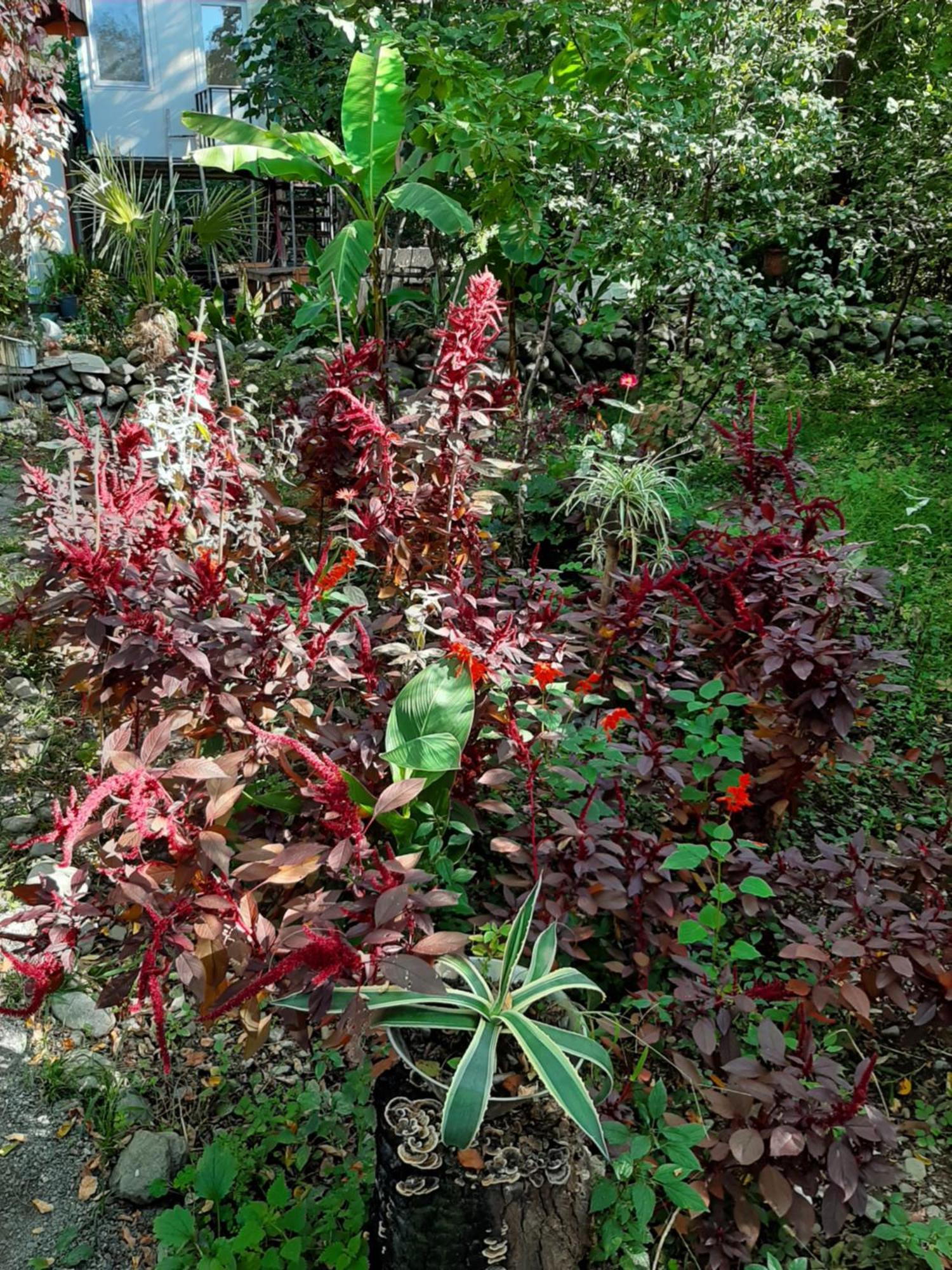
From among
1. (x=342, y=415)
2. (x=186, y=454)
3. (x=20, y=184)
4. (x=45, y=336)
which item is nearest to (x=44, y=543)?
(x=186, y=454)

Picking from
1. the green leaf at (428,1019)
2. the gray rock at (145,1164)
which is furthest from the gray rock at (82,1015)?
the green leaf at (428,1019)

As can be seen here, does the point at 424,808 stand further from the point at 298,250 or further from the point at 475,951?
the point at 298,250

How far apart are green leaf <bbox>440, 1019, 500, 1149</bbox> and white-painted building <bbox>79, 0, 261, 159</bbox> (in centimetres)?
1377

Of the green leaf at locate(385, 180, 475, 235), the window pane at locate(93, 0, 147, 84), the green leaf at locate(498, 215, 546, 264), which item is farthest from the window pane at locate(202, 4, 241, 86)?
the green leaf at locate(498, 215, 546, 264)

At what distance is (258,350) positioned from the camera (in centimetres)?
852

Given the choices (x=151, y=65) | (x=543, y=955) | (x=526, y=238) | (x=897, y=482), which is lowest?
(x=543, y=955)

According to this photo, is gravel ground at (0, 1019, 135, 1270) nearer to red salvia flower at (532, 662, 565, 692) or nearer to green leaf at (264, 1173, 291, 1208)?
green leaf at (264, 1173, 291, 1208)

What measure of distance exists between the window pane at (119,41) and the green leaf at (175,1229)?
1470 cm

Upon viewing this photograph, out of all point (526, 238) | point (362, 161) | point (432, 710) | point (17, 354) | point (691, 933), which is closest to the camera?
point (691, 933)

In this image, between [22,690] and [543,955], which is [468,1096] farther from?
[22,690]

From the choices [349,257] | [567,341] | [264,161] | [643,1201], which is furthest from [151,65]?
[643,1201]

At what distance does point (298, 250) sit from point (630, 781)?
1065cm

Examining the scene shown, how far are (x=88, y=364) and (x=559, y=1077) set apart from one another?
25.8 feet

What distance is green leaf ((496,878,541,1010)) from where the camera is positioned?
1766 millimetres
